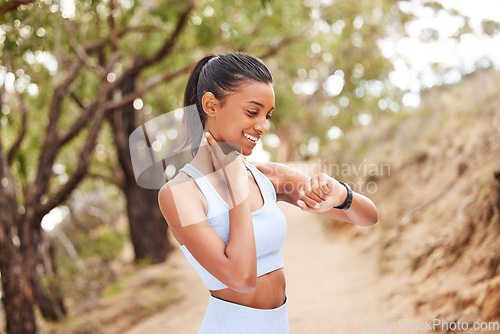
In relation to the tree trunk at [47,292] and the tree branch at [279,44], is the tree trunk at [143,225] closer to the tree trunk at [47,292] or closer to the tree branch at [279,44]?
the tree trunk at [47,292]

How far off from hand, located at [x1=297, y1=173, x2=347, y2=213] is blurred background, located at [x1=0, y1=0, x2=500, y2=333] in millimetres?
2273

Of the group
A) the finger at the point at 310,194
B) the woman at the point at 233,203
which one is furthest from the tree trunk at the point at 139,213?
the finger at the point at 310,194

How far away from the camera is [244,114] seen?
175cm

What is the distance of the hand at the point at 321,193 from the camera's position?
1845mm

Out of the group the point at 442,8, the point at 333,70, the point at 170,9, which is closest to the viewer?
the point at 170,9

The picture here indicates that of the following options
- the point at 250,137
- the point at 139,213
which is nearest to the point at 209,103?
the point at 250,137

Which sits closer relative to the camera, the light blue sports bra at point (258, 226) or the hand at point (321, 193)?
the light blue sports bra at point (258, 226)

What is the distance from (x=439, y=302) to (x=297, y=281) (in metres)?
3.60

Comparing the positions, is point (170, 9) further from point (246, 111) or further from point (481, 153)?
point (246, 111)

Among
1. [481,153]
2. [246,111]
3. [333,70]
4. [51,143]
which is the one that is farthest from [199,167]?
[333,70]

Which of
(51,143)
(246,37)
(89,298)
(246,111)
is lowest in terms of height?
(89,298)

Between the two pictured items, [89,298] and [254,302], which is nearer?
[254,302]

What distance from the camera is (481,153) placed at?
21.2 feet

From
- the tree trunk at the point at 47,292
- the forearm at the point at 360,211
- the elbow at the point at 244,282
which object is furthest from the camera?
the tree trunk at the point at 47,292
